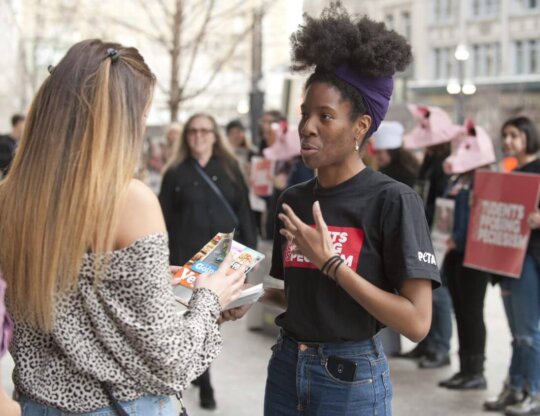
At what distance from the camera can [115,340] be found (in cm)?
217

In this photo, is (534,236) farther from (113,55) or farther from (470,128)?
(113,55)

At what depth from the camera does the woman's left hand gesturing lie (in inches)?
107

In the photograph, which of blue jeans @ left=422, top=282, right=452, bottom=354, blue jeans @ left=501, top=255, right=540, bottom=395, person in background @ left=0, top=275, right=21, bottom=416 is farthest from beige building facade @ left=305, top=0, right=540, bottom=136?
person in background @ left=0, top=275, right=21, bottom=416

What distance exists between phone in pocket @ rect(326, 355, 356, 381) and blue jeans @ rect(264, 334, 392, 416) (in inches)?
0.4

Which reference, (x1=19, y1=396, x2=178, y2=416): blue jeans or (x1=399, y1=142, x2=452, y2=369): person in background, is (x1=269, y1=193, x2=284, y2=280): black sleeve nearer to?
(x1=19, y1=396, x2=178, y2=416): blue jeans

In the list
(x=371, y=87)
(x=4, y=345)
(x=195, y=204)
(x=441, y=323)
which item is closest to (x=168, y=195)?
(x=195, y=204)

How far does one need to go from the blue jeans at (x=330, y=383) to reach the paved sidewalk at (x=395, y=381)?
3368 millimetres

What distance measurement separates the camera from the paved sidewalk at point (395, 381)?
20.8 feet

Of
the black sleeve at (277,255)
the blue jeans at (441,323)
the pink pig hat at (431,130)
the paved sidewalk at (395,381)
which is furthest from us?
the blue jeans at (441,323)

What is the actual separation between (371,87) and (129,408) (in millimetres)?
1309

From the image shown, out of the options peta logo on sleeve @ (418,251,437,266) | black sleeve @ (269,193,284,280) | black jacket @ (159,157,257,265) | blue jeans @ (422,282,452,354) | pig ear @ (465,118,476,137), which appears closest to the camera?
peta logo on sleeve @ (418,251,437,266)

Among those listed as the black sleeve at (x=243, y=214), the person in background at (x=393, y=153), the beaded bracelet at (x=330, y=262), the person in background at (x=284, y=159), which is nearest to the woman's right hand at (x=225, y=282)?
the beaded bracelet at (x=330, y=262)

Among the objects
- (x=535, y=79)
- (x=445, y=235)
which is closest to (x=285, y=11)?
(x=445, y=235)

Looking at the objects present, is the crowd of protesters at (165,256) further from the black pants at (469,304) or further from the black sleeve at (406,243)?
the black pants at (469,304)
